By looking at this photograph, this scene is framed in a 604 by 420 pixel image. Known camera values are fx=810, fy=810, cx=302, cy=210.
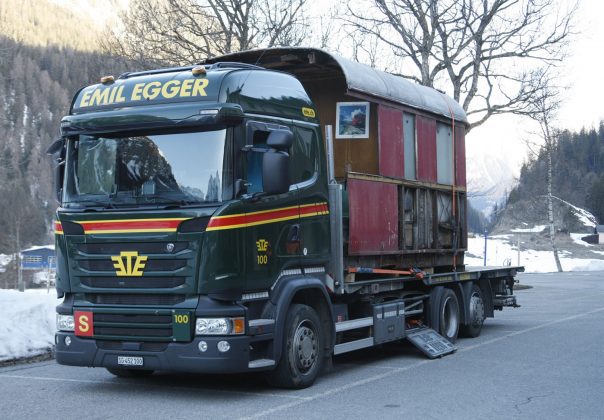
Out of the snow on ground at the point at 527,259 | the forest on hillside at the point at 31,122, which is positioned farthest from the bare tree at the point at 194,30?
the snow on ground at the point at 527,259

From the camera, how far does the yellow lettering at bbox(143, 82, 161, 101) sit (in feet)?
27.3

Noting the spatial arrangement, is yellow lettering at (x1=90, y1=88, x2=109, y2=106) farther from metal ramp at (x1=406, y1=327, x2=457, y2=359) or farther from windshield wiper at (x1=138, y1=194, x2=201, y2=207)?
metal ramp at (x1=406, y1=327, x2=457, y2=359)

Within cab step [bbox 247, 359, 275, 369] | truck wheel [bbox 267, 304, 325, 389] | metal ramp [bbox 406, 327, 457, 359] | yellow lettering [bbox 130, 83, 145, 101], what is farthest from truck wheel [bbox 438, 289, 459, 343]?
yellow lettering [bbox 130, 83, 145, 101]

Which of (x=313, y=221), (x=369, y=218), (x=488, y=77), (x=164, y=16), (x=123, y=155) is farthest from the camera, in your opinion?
(x=488, y=77)

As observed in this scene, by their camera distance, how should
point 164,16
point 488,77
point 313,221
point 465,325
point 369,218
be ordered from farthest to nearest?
point 488,77 → point 164,16 → point 465,325 → point 369,218 → point 313,221

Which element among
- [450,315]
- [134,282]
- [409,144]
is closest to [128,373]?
[134,282]

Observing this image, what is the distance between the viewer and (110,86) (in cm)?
873

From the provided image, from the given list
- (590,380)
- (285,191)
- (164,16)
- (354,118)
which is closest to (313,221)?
(285,191)

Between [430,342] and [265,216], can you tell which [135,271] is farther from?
[430,342]

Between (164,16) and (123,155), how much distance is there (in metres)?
18.5

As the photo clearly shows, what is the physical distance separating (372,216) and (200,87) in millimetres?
3485

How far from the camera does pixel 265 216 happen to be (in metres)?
8.29

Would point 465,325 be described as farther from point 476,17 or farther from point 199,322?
point 476,17

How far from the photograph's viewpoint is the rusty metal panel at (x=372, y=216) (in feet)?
33.6
